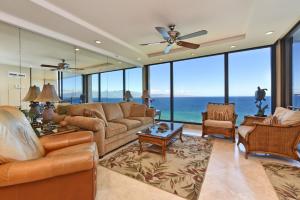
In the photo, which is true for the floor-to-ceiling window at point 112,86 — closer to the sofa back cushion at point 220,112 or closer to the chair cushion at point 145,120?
Result: the chair cushion at point 145,120

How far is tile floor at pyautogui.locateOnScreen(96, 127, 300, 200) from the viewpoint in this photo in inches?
68.6

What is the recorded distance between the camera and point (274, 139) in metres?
2.58

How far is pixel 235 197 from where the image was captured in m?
1.71

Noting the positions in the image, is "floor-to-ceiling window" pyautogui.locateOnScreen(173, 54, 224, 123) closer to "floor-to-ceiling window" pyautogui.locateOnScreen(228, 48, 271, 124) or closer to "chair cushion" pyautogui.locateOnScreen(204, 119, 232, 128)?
Answer: "floor-to-ceiling window" pyautogui.locateOnScreen(228, 48, 271, 124)

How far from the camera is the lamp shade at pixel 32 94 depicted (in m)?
2.74

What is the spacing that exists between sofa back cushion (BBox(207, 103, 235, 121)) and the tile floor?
4.95 feet

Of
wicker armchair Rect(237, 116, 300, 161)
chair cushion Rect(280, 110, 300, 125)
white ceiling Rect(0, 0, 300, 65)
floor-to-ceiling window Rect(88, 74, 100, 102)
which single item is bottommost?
wicker armchair Rect(237, 116, 300, 161)

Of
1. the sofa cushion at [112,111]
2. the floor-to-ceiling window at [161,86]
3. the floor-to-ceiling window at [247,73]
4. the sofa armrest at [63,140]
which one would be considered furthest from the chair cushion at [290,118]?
the floor-to-ceiling window at [161,86]

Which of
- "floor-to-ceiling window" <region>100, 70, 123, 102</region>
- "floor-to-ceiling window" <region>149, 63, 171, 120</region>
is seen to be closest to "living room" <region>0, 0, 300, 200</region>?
"floor-to-ceiling window" <region>100, 70, 123, 102</region>

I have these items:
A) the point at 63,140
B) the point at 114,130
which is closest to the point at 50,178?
the point at 63,140

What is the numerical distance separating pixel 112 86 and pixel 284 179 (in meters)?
4.97

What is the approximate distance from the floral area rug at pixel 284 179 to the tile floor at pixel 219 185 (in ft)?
0.26

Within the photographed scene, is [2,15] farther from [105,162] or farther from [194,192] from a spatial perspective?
[194,192]

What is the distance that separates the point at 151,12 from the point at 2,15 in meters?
2.38
